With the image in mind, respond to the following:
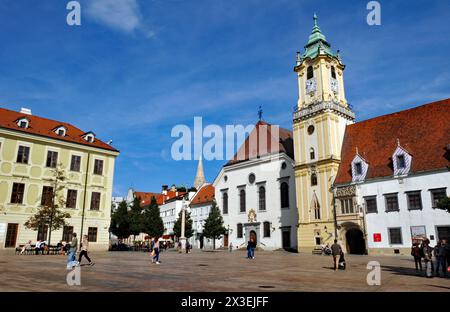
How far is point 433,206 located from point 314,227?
479 inches

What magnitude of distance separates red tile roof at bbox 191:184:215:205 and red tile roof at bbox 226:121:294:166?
1120 centimetres

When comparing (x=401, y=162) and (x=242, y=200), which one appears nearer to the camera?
(x=401, y=162)

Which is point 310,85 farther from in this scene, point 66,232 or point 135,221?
point 66,232

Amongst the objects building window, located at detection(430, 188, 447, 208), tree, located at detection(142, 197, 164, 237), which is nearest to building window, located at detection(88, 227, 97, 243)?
tree, located at detection(142, 197, 164, 237)

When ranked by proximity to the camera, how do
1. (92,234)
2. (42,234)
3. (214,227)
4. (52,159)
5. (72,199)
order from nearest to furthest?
1. (42,234)
2. (52,159)
3. (72,199)
4. (92,234)
5. (214,227)

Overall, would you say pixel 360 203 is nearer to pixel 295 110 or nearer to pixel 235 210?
pixel 295 110

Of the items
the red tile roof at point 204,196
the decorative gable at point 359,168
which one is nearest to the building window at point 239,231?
the red tile roof at point 204,196

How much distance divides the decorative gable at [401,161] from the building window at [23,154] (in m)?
35.4

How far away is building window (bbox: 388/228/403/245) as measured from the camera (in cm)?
3105

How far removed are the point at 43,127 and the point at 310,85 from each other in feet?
102

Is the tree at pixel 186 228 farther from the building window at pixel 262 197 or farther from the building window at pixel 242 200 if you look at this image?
the building window at pixel 262 197

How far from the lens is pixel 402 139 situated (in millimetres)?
34969

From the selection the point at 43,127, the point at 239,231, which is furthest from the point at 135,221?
the point at 43,127
